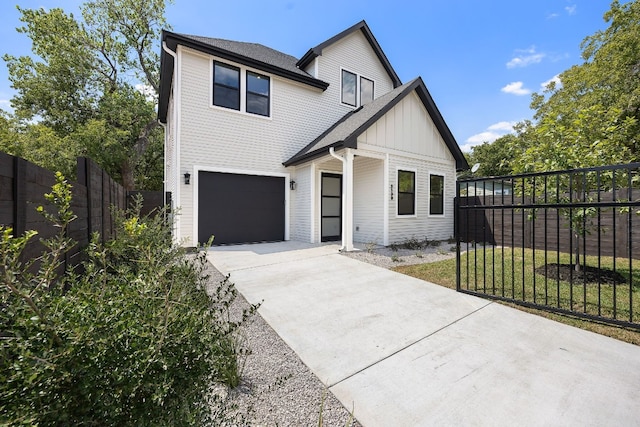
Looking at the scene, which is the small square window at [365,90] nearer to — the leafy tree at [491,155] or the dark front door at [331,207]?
the dark front door at [331,207]

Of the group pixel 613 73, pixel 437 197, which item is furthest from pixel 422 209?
pixel 613 73

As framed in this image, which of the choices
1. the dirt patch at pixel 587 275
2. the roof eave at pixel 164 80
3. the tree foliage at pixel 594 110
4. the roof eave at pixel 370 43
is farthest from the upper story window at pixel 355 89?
the dirt patch at pixel 587 275

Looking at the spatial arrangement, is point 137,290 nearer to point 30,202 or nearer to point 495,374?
point 30,202

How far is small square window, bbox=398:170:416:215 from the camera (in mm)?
9070

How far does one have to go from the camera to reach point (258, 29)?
12.2 meters

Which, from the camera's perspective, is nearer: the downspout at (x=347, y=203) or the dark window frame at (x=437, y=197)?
the downspout at (x=347, y=203)

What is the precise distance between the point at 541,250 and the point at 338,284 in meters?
7.58

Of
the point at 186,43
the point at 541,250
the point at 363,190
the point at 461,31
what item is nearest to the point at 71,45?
the point at 186,43

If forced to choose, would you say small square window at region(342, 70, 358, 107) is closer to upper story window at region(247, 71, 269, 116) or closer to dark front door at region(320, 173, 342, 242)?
upper story window at region(247, 71, 269, 116)

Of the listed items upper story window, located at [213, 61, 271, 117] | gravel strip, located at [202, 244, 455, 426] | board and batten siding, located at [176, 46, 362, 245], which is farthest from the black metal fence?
upper story window, located at [213, 61, 271, 117]

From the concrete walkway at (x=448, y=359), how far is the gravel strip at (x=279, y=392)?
11 centimetres

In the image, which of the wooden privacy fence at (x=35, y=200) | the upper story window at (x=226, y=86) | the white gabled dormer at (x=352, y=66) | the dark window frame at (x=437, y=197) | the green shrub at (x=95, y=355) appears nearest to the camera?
the green shrub at (x=95, y=355)

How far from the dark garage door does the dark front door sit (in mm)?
1478

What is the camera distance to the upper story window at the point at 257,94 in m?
9.26
